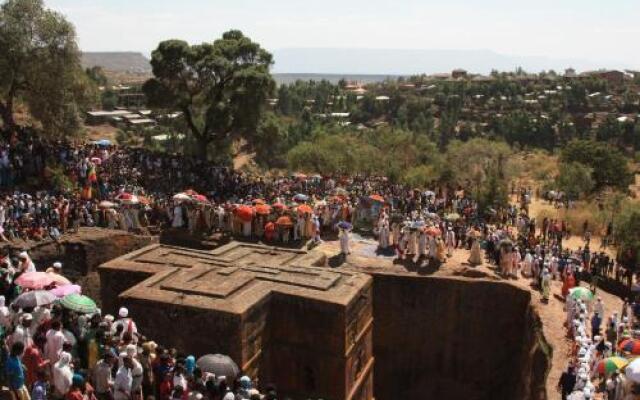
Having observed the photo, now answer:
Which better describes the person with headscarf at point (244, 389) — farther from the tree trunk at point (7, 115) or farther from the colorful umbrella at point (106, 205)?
the tree trunk at point (7, 115)

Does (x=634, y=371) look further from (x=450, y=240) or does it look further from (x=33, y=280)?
(x=33, y=280)

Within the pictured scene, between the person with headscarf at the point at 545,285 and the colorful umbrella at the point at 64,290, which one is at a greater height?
the colorful umbrella at the point at 64,290

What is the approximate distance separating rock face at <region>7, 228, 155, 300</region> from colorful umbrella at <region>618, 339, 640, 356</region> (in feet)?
46.2

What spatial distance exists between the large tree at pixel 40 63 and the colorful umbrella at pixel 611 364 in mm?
24323

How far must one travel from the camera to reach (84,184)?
2434 cm

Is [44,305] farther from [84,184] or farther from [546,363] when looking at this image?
[84,184]

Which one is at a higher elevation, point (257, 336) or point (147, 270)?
point (147, 270)

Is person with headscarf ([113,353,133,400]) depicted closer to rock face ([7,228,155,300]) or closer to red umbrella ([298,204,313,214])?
rock face ([7,228,155,300])

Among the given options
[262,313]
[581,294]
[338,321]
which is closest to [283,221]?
[262,313]

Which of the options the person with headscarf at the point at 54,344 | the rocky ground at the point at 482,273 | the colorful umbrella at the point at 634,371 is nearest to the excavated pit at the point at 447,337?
the rocky ground at the point at 482,273

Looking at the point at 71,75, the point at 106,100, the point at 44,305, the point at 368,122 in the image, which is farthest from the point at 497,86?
the point at 44,305

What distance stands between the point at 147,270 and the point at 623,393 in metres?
10.9

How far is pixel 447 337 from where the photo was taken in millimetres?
20531

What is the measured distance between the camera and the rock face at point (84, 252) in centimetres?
1814
